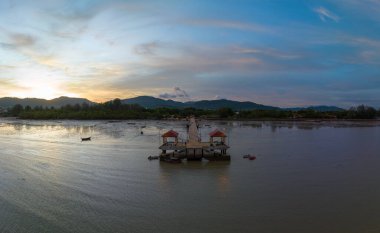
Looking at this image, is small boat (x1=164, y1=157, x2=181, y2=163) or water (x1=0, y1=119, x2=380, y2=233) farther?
small boat (x1=164, y1=157, x2=181, y2=163)

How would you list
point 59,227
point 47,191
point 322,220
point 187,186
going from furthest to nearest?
point 187,186
point 47,191
point 322,220
point 59,227

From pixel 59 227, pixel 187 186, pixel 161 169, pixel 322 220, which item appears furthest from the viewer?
pixel 161 169

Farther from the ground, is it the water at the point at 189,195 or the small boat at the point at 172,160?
the small boat at the point at 172,160

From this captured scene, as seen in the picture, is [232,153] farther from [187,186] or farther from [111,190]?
[111,190]

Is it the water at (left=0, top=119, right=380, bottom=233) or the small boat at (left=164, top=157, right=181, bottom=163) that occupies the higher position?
the small boat at (left=164, top=157, right=181, bottom=163)

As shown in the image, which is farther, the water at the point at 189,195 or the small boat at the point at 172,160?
A: the small boat at the point at 172,160

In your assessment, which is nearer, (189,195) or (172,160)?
(189,195)

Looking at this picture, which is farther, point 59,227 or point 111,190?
point 111,190

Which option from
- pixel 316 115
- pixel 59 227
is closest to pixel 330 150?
pixel 59 227

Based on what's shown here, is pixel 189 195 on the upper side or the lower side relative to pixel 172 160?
lower
